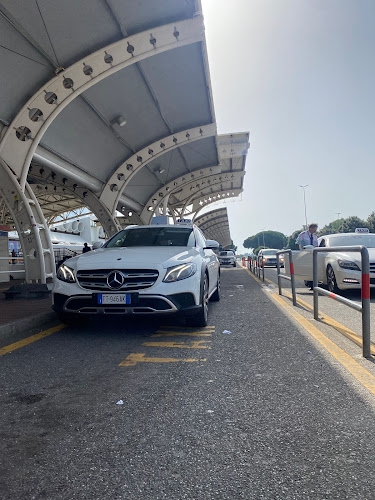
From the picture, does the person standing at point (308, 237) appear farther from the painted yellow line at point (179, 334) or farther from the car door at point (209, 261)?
the painted yellow line at point (179, 334)

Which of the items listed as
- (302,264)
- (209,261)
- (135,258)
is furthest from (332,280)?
(135,258)

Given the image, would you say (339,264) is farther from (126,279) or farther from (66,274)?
(66,274)

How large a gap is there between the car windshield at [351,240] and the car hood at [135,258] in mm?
5516

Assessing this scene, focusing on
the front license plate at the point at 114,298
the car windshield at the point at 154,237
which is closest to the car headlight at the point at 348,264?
Answer: the car windshield at the point at 154,237

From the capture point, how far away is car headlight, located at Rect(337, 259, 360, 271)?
26.2 feet

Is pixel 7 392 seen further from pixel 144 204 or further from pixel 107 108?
pixel 144 204

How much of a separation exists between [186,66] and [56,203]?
20.8m

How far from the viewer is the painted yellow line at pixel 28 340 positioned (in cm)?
439

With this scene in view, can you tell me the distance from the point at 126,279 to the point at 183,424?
2.60 m

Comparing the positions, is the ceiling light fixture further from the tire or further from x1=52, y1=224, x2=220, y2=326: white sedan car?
x1=52, y1=224, x2=220, y2=326: white sedan car

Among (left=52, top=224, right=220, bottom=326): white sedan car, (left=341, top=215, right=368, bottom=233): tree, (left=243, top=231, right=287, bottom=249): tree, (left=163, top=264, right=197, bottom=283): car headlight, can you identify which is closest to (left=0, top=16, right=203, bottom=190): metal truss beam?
(left=52, top=224, right=220, bottom=326): white sedan car

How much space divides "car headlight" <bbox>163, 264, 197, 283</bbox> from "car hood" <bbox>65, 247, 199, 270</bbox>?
0.22 feet

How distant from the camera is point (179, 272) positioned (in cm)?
490

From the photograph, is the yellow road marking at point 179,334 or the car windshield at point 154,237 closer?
the yellow road marking at point 179,334
